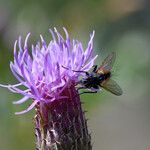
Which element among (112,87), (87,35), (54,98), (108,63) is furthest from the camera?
(87,35)

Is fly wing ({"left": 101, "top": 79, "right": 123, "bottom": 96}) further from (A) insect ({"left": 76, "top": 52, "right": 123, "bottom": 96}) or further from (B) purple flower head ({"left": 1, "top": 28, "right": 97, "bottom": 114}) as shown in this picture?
(B) purple flower head ({"left": 1, "top": 28, "right": 97, "bottom": 114})

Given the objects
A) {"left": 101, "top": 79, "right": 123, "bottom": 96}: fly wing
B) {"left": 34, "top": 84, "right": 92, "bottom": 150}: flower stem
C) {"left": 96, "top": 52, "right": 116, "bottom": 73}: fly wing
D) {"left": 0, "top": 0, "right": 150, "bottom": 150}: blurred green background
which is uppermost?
{"left": 0, "top": 0, "right": 150, "bottom": 150}: blurred green background

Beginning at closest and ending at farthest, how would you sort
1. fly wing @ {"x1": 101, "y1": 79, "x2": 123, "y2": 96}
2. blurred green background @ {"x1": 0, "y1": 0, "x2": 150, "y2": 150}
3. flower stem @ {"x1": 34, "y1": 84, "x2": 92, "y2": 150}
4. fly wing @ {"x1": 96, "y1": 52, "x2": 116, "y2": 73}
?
flower stem @ {"x1": 34, "y1": 84, "x2": 92, "y2": 150}
fly wing @ {"x1": 101, "y1": 79, "x2": 123, "y2": 96}
fly wing @ {"x1": 96, "y1": 52, "x2": 116, "y2": 73}
blurred green background @ {"x1": 0, "y1": 0, "x2": 150, "y2": 150}

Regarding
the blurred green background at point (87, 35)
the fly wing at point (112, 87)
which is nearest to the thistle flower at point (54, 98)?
the fly wing at point (112, 87)

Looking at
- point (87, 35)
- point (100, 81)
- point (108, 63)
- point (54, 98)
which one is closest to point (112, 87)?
point (100, 81)

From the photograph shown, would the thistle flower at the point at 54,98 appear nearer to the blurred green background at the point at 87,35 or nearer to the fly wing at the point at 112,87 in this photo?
the fly wing at the point at 112,87

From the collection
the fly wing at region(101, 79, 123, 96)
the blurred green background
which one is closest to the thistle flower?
the fly wing at region(101, 79, 123, 96)

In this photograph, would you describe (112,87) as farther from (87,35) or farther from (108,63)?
(87,35)
